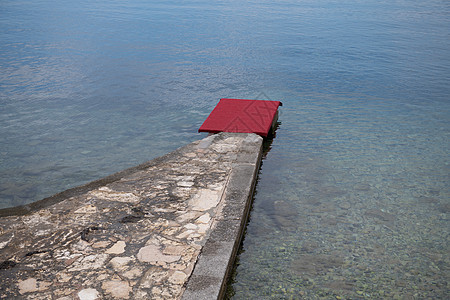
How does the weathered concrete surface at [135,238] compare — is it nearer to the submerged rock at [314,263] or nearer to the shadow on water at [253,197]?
the shadow on water at [253,197]

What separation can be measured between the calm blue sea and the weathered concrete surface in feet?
1.47

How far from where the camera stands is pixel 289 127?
7.04m

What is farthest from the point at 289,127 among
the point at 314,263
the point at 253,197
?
the point at 314,263

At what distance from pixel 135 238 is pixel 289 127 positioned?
4.15m

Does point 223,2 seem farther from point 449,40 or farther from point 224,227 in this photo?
point 224,227

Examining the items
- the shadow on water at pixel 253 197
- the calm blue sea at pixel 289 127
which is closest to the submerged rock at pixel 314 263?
the calm blue sea at pixel 289 127

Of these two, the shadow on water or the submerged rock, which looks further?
the submerged rock

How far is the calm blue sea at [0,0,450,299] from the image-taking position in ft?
12.8

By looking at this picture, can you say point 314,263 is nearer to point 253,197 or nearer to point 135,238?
point 253,197

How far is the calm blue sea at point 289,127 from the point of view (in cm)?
389

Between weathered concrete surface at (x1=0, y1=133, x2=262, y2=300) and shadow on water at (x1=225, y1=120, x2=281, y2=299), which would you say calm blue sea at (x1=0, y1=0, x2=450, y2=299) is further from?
weathered concrete surface at (x1=0, y1=133, x2=262, y2=300)

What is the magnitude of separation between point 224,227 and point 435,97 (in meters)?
6.78

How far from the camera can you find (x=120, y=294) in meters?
2.92

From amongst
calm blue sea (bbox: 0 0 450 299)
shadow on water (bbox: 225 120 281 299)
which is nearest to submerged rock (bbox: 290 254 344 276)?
calm blue sea (bbox: 0 0 450 299)
